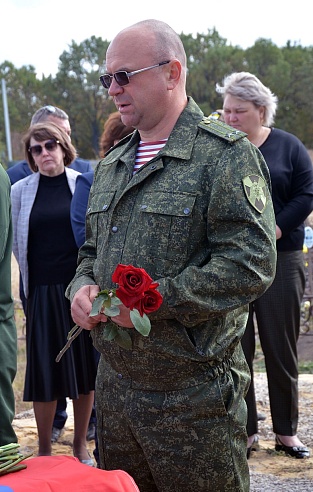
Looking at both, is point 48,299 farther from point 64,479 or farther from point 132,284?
point 64,479

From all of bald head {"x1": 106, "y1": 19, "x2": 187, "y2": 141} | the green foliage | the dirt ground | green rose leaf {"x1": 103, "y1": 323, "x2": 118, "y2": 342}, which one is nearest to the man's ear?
bald head {"x1": 106, "y1": 19, "x2": 187, "y2": 141}

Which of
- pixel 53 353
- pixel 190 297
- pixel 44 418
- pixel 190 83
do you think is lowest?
pixel 44 418

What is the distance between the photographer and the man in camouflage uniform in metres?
2.39

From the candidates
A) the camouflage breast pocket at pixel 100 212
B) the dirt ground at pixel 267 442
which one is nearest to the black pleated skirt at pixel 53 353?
the dirt ground at pixel 267 442

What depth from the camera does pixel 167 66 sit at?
8.31 feet

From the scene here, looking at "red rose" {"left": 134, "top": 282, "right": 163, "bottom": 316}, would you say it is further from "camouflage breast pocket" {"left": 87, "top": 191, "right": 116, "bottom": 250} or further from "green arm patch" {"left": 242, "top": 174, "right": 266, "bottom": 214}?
"camouflage breast pocket" {"left": 87, "top": 191, "right": 116, "bottom": 250}

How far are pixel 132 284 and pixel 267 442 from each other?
3.14 meters

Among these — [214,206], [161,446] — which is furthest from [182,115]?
[161,446]

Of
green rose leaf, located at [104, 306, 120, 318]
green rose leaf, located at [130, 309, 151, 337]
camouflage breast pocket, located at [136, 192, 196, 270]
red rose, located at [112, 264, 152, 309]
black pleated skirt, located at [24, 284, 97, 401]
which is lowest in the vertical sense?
black pleated skirt, located at [24, 284, 97, 401]

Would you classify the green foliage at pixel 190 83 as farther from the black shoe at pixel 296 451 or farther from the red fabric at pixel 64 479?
the red fabric at pixel 64 479

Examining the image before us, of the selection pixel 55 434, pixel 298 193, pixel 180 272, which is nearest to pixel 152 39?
pixel 180 272

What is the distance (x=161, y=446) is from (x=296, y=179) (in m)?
2.37

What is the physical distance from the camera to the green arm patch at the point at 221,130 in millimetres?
2477

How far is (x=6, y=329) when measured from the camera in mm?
3094
